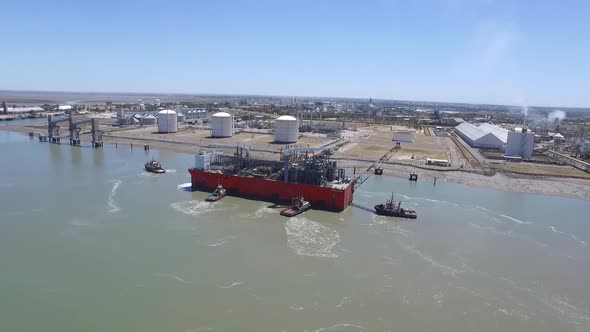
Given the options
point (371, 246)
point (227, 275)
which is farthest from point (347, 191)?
point (227, 275)

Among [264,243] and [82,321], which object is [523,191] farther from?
[82,321]

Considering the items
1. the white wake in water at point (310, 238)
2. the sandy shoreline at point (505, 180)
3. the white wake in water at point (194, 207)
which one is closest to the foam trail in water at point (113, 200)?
the white wake in water at point (194, 207)

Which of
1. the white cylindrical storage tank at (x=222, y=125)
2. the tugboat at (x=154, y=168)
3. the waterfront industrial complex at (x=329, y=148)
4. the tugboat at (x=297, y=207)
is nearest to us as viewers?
the tugboat at (x=297, y=207)

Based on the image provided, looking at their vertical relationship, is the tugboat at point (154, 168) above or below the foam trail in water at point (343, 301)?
above

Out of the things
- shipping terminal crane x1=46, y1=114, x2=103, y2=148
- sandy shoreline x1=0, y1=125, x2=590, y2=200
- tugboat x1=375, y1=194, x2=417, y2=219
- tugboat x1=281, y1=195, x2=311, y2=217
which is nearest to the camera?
tugboat x1=281, y1=195, x2=311, y2=217

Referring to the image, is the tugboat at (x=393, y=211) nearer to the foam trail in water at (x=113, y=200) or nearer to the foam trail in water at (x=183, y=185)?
the foam trail in water at (x=183, y=185)

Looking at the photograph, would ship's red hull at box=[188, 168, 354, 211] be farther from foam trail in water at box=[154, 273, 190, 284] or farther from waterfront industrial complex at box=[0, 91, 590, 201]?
foam trail in water at box=[154, 273, 190, 284]

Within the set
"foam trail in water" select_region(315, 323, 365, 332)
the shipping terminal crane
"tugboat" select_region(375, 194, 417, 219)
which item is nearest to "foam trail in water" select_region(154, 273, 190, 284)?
"foam trail in water" select_region(315, 323, 365, 332)
